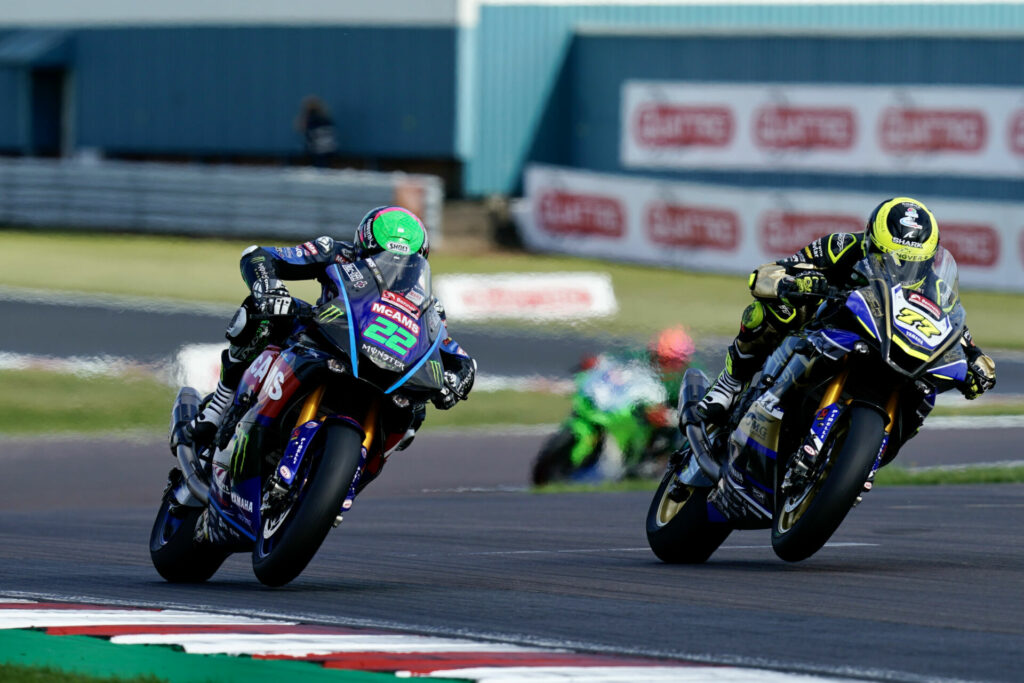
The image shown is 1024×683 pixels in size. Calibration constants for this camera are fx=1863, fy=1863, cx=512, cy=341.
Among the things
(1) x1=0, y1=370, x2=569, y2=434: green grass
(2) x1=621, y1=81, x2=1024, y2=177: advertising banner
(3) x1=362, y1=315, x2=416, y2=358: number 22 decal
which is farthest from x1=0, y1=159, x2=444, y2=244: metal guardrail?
(3) x1=362, y1=315, x2=416, y2=358: number 22 decal

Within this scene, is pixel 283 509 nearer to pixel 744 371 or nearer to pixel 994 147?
pixel 744 371

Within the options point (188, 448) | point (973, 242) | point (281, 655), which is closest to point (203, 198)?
point (973, 242)

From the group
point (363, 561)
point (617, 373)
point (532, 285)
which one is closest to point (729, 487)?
point (363, 561)

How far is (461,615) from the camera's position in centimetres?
664

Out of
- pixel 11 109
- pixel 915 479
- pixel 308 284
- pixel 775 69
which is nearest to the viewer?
pixel 915 479

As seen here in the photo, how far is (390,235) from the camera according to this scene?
7.49 m

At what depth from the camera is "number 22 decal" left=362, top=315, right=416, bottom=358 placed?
276 inches

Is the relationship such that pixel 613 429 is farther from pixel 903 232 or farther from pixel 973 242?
pixel 973 242

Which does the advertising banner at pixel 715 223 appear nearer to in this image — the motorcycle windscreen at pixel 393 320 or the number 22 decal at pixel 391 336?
the motorcycle windscreen at pixel 393 320

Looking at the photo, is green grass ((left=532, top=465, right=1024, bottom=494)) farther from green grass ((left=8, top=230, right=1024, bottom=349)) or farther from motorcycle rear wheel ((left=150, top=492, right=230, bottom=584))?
green grass ((left=8, top=230, right=1024, bottom=349))

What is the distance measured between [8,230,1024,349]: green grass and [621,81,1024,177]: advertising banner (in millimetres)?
4033

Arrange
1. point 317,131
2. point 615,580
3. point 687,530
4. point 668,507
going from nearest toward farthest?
point 615,580, point 687,530, point 668,507, point 317,131

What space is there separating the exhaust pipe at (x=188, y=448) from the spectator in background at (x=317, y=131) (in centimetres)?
2564

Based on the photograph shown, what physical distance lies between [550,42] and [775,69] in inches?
177
